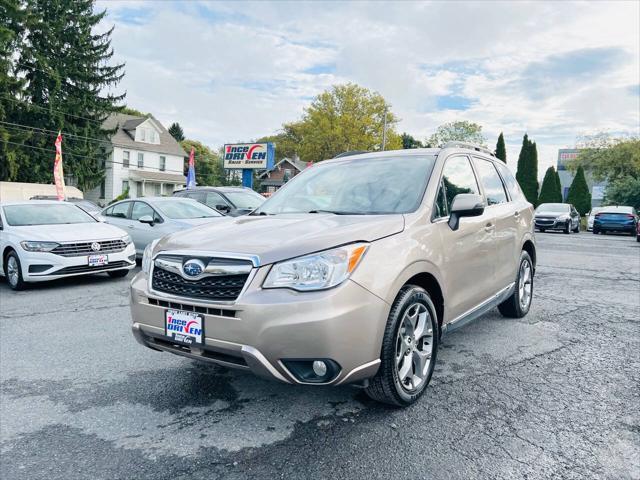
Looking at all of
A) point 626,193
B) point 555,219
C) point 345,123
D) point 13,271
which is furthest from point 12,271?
point 345,123

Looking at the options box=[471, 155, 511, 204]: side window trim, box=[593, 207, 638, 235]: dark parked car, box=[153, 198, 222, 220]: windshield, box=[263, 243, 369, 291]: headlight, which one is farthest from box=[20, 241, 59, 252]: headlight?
box=[593, 207, 638, 235]: dark parked car

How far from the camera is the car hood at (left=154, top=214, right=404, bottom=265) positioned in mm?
2705

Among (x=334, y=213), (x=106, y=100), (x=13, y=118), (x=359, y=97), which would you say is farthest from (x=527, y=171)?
(x=334, y=213)

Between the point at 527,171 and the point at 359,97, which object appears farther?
the point at 359,97

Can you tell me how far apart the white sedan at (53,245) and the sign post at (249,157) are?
15.4 meters

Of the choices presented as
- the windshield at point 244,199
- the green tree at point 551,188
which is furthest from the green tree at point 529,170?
the windshield at point 244,199

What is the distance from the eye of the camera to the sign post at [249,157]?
2392 cm

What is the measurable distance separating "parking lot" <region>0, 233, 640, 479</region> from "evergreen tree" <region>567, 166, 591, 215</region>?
41497mm

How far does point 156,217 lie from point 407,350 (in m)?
7.64

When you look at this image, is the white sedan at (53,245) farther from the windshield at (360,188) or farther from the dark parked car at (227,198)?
the windshield at (360,188)

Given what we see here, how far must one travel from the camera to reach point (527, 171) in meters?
44.1

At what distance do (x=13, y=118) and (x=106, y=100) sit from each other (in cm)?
703

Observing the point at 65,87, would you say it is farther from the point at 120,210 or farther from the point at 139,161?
the point at 120,210

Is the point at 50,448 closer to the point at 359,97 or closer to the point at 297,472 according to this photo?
the point at 297,472
